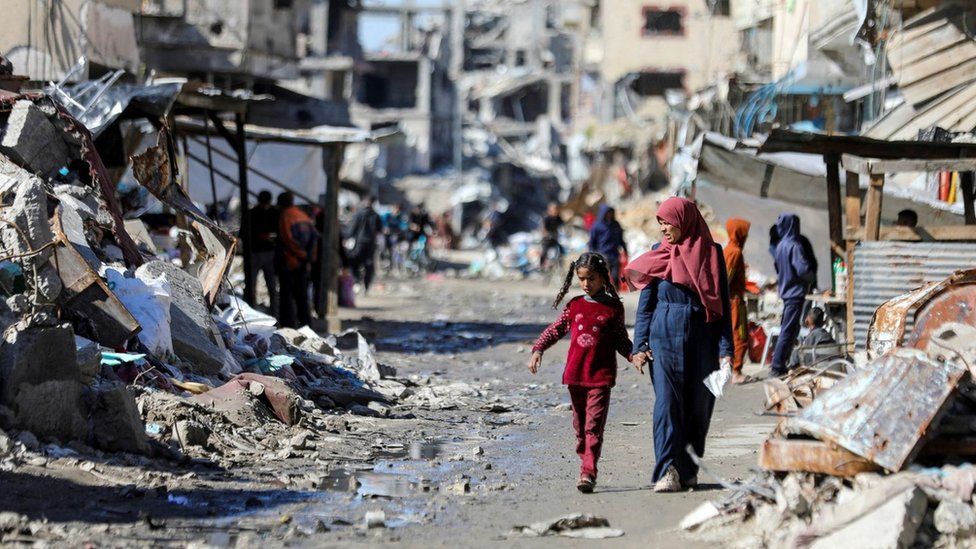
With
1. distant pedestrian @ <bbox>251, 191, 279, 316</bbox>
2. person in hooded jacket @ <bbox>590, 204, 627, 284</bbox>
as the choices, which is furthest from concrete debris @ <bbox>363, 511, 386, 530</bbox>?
person in hooded jacket @ <bbox>590, 204, 627, 284</bbox>

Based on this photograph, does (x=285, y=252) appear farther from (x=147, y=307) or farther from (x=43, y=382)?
(x=43, y=382)

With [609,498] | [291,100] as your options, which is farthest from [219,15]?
[609,498]

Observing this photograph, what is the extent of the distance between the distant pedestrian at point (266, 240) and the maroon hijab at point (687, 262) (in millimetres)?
9066

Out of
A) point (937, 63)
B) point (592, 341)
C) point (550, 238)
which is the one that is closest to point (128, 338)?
point (592, 341)

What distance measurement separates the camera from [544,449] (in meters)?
9.20

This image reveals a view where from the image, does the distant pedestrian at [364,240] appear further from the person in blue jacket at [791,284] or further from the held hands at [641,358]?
the held hands at [641,358]

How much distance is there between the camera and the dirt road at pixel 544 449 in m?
6.61

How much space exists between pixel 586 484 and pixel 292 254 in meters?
8.76

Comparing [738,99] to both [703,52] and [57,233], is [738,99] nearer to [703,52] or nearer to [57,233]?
[57,233]

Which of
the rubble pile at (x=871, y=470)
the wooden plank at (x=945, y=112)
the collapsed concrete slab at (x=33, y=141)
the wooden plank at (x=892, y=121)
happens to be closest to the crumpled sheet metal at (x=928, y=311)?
the rubble pile at (x=871, y=470)

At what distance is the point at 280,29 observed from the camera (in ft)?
117

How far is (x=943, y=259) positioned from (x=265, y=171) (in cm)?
1189

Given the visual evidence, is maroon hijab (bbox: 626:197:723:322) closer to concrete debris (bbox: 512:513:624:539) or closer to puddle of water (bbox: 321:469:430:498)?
concrete debris (bbox: 512:513:624:539)

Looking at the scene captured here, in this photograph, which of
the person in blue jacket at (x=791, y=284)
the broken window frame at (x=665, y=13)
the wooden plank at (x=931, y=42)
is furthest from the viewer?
the broken window frame at (x=665, y=13)
